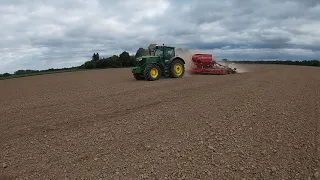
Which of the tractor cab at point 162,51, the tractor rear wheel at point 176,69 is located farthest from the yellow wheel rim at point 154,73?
the tractor cab at point 162,51

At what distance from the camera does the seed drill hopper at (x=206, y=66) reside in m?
21.2

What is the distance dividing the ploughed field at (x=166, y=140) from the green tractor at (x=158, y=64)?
7.26m

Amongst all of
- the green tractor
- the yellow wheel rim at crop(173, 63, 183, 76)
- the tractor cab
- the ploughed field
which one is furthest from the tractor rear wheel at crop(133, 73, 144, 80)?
the ploughed field

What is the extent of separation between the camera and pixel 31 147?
6336 mm

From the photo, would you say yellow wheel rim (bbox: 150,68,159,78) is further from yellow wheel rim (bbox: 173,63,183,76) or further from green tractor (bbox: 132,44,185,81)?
yellow wheel rim (bbox: 173,63,183,76)

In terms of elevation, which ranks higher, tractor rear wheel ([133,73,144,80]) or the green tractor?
the green tractor

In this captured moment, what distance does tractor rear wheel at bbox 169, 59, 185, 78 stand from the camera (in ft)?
59.7

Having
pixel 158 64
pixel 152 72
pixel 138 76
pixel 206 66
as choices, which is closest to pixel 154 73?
pixel 152 72

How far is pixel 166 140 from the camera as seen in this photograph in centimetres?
645

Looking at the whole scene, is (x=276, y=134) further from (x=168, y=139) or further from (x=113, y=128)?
(x=113, y=128)

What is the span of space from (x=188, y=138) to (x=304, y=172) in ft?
7.54

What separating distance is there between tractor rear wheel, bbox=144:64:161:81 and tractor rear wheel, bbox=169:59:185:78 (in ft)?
3.14

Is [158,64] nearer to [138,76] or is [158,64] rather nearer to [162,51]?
[162,51]

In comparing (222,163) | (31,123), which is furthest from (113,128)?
(222,163)
